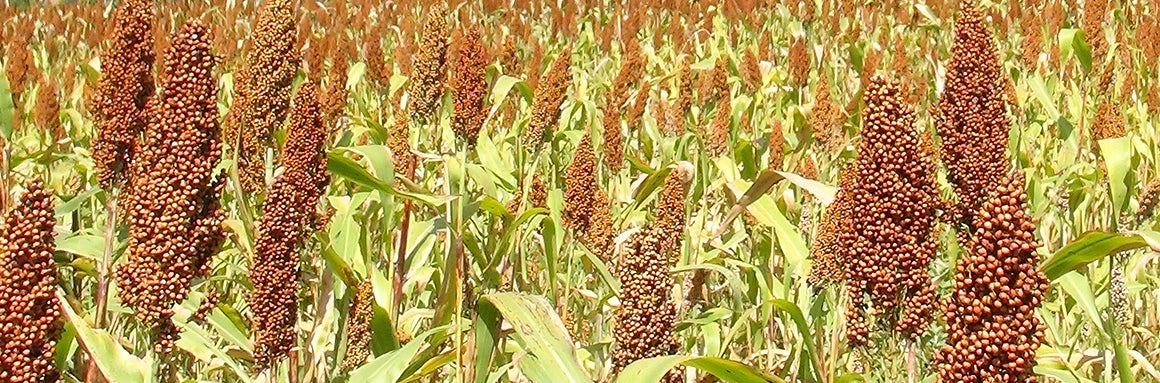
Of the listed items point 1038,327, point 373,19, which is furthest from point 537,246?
point 373,19

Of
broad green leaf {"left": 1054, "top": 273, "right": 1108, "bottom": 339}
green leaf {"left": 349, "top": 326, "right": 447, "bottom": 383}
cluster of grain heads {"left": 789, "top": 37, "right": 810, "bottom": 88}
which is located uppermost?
cluster of grain heads {"left": 789, "top": 37, "right": 810, "bottom": 88}

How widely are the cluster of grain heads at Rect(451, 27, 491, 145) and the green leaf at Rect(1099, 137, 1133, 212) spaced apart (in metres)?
1.41

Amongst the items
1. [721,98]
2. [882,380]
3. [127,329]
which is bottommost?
[127,329]

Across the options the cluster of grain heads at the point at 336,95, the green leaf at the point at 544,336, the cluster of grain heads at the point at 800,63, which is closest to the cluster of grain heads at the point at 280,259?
the green leaf at the point at 544,336

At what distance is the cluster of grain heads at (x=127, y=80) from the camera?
243cm

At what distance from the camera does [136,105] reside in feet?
8.06

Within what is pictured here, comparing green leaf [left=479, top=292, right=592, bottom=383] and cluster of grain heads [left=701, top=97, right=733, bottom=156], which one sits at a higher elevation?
cluster of grain heads [left=701, top=97, right=733, bottom=156]

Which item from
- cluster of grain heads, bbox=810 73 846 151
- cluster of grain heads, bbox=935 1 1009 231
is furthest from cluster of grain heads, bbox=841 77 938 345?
cluster of grain heads, bbox=810 73 846 151

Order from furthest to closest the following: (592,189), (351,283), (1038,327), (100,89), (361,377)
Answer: (592,189), (100,89), (351,283), (361,377), (1038,327)

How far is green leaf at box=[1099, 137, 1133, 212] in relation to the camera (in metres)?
2.19

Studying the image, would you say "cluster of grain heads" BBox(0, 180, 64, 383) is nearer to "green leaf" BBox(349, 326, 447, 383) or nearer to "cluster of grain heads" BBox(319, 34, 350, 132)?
"green leaf" BBox(349, 326, 447, 383)

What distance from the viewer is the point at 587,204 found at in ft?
9.93

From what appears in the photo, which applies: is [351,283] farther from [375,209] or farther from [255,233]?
[375,209]

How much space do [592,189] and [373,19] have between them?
898cm
